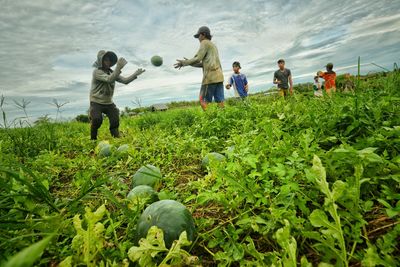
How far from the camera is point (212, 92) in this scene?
7.97 meters

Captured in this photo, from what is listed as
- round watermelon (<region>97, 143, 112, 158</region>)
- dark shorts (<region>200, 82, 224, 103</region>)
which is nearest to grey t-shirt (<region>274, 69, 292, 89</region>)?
dark shorts (<region>200, 82, 224, 103</region>)

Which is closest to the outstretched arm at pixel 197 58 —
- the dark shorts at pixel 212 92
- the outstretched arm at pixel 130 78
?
the dark shorts at pixel 212 92

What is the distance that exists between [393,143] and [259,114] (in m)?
2.37

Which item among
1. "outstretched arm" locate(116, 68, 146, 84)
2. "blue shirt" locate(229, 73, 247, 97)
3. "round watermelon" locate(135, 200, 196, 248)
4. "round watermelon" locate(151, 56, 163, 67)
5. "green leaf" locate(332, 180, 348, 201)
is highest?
"round watermelon" locate(151, 56, 163, 67)

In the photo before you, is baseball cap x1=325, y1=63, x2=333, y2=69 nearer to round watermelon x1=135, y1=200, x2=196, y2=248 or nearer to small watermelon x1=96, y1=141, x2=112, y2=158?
small watermelon x1=96, y1=141, x2=112, y2=158

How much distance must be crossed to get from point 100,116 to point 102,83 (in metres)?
0.92

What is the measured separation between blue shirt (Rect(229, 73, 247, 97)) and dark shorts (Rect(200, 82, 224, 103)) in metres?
2.02

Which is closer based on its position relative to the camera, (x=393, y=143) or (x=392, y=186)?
(x=392, y=186)

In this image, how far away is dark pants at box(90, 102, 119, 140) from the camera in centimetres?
638

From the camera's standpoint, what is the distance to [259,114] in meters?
4.12

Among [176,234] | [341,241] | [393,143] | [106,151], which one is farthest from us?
[106,151]

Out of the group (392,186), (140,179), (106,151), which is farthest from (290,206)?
(106,151)

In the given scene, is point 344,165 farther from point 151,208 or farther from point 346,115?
point 151,208

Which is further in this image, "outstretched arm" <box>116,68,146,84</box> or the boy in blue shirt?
the boy in blue shirt
